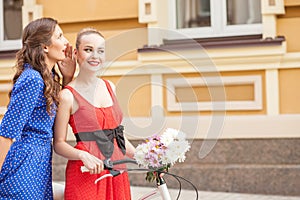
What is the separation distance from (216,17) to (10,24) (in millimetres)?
2730

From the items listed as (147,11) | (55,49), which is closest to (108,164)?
(55,49)

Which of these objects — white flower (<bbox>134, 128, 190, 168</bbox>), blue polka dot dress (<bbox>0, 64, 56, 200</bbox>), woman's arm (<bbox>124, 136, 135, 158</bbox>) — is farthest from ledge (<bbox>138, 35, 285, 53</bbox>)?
white flower (<bbox>134, 128, 190, 168</bbox>)

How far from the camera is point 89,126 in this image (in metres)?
3.70

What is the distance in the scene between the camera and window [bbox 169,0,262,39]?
334 inches

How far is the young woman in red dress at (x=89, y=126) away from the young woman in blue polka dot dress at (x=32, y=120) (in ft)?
0.24

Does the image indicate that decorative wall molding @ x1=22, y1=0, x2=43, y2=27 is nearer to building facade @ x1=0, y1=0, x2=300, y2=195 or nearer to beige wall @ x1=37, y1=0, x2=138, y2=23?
beige wall @ x1=37, y1=0, x2=138, y2=23

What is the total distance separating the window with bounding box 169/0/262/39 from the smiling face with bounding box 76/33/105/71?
15.9ft

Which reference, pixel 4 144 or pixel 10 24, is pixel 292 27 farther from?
pixel 4 144

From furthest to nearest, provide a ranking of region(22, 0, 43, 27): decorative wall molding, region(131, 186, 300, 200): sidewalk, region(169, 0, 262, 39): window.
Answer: region(22, 0, 43, 27): decorative wall molding < region(169, 0, 262, 39): window < region(131, 186, 300, 200): sidewalk

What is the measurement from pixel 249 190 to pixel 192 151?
0.75 metres

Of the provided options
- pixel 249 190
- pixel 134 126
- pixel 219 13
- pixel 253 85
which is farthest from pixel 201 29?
pixel 134 126

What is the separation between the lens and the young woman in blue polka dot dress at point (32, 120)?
3.58 m

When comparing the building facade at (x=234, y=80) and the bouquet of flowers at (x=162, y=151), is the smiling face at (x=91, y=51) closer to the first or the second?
the bouquet of flowers at (x=162, y=151)

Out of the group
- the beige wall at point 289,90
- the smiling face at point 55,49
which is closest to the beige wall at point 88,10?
the beige wall at point 289,90
